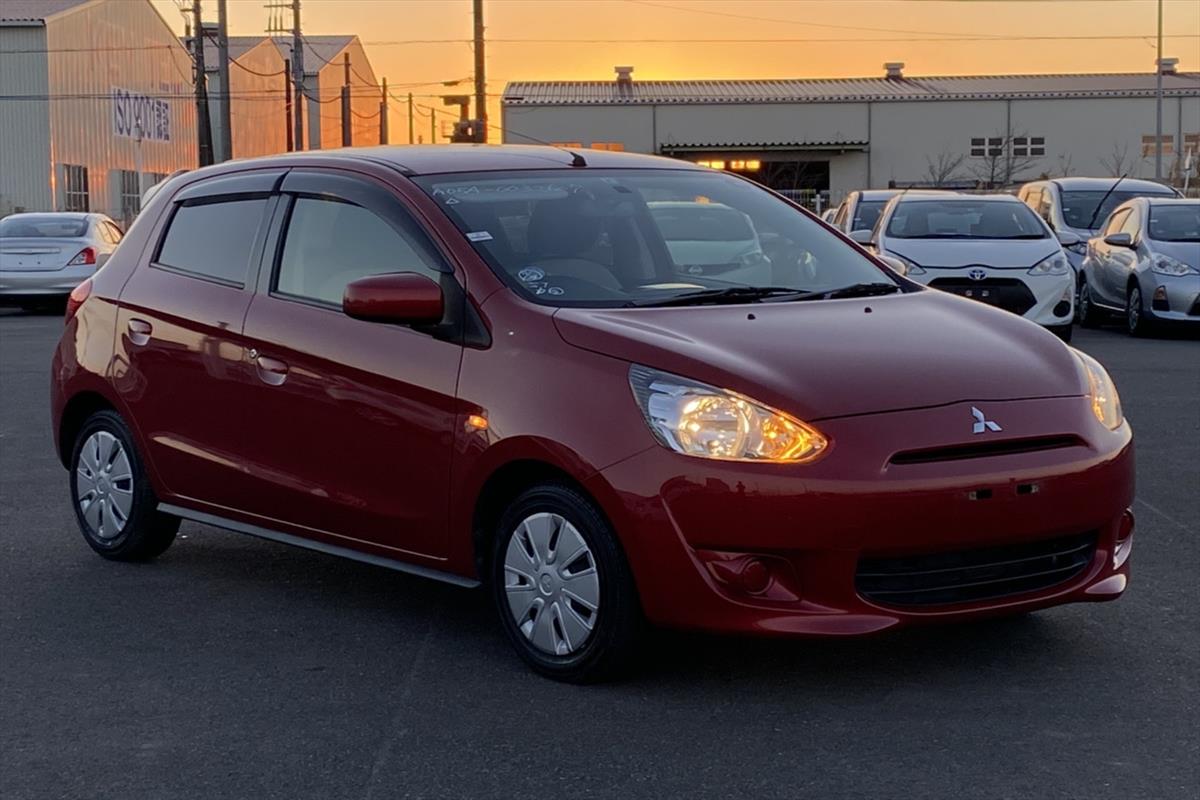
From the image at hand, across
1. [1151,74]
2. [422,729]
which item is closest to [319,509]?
[422,729]

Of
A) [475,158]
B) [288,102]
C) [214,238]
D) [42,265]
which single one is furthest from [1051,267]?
[288,102]

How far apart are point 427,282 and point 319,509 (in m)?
0.97

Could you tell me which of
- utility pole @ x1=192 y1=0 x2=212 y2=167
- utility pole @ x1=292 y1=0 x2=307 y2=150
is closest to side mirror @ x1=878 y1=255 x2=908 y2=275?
utility pole @ x1=192 y1=0 x2=212 y2=167

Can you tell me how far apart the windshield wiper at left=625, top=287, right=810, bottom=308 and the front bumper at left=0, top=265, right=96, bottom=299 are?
61.0ft

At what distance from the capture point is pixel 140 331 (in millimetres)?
6855

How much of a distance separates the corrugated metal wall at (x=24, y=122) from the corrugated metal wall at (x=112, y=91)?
1.06 feet

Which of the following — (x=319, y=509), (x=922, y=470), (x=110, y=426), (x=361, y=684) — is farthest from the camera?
(x=110, y=426)

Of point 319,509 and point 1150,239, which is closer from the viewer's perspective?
point 319,509

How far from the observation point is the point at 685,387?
491 cm

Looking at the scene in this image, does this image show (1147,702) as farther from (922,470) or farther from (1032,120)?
(1032,120)

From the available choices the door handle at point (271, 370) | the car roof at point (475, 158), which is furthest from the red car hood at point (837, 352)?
the door handle at point (271, 370)

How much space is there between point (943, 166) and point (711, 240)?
58053 millimetres

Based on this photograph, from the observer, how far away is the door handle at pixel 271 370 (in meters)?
6.06

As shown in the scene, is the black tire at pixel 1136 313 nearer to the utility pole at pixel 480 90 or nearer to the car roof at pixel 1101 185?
the car roof at pixel 1101 185
